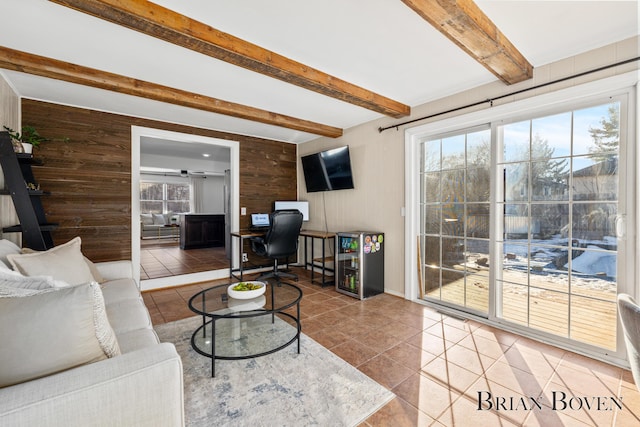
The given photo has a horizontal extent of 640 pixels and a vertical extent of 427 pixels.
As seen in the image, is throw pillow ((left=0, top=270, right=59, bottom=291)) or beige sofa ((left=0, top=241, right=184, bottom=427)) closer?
beige sofa ((left=0, top=241, right=184, bottom=427))

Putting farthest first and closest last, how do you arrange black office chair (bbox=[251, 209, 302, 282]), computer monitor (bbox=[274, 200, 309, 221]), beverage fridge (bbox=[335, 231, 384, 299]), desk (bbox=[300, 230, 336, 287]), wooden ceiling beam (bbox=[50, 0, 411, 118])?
computer monitor (bbox=[274, 200, 309, 221])
desk (bbox=[300, 230, 336, 287])
black office chair (bbox=[251, 209, 302, 282])
beverage fridge (bbox=[335, 231, 384, 299])
wooden ceiling beam (bbox=[50, 0, 411, 118])

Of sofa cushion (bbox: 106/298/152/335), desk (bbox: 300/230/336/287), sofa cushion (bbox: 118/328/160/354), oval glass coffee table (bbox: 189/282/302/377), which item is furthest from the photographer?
desk (bbox: 300/230/336/287)

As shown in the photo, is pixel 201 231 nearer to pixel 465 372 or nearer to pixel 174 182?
pixel 174 182

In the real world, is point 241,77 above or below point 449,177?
above

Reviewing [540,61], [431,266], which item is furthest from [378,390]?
[540,61]

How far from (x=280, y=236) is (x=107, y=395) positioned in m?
3.15

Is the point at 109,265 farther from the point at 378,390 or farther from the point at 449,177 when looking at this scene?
the point at 449,177

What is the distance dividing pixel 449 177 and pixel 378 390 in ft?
7.79

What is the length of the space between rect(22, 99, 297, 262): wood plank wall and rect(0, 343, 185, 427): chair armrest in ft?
10.7

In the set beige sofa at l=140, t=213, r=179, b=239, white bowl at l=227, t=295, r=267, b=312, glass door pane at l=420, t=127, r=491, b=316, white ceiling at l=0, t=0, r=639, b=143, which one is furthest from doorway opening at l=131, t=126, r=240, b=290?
glass door pane at l=420, t=127, r=491, b=316

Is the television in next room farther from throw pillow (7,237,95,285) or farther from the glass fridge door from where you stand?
throw pillow (7,237,95,285)

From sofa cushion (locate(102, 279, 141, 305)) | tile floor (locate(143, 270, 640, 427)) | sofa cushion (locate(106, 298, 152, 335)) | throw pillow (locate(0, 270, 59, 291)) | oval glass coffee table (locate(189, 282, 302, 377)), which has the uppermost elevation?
throw pillow (locate(0, 270, 59, 291))

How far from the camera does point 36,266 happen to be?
185cm

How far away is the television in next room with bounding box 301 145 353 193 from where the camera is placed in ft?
14.0
